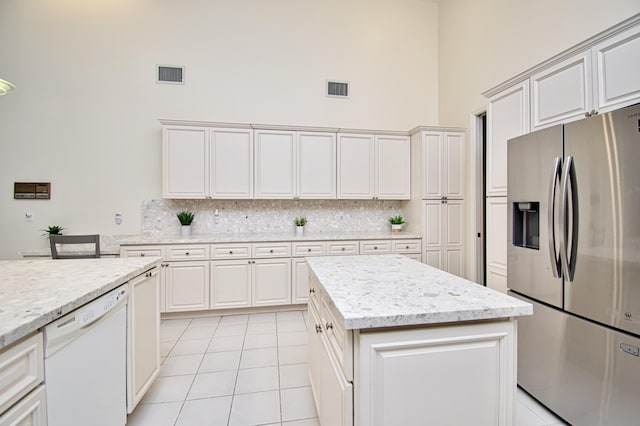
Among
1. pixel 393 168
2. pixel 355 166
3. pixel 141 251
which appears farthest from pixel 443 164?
pixel 141 251

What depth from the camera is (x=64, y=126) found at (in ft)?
12.1

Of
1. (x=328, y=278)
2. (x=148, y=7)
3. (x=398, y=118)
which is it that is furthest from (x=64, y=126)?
(x=398, y=118)

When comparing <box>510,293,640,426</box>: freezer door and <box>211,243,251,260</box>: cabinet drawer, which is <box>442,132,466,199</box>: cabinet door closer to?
<box>510,293,640,426</box>: freezer door

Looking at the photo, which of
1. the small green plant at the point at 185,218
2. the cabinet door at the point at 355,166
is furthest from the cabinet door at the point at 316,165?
the small green plant at the point at 185,218

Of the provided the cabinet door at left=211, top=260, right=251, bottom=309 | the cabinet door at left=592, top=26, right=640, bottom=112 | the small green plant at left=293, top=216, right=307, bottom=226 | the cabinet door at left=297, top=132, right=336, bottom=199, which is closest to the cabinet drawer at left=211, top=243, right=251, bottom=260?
the cabinet door at left=211, top=260, right=251, bottom=309

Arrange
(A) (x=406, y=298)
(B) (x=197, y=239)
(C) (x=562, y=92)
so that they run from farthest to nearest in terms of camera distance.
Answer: (B) (x=197, y=239) → (C) (x=562, y=92) → (A) (x=406, y=298)

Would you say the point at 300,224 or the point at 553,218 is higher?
the point at 553,218

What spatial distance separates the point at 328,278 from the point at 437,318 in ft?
2.04

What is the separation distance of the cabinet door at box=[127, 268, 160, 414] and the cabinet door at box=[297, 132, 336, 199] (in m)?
2.27

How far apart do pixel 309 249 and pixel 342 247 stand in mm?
425

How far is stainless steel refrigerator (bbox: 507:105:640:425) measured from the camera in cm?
138

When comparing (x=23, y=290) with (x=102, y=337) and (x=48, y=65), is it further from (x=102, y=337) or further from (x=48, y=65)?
(x=48, y=65)

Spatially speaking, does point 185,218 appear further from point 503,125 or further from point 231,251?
point 503,125

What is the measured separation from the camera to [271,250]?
3.48m
